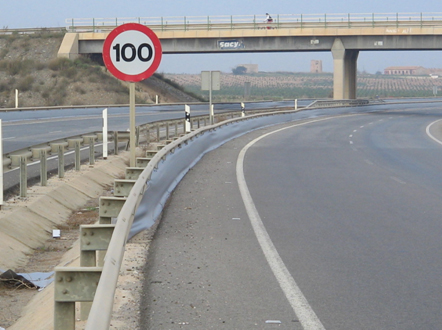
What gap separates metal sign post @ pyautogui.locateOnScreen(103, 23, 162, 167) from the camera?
10961 mm

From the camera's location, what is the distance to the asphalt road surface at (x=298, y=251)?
6414 mm

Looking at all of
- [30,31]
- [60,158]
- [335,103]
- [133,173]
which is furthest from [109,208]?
[30,31]

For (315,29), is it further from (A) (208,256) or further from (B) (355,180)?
(A) (208,256)

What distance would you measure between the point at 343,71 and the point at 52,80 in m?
28.2

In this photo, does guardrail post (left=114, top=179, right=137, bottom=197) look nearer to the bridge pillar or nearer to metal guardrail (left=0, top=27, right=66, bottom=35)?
the bridge pillar

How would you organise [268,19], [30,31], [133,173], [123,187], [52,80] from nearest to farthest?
[123,187] < [133,173] < [268,19] < [52,80] < [30,31]

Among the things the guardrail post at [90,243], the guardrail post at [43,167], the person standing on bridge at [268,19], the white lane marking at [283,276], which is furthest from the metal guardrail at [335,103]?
the guardrail post at [90,243]

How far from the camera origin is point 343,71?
7088 centimetres

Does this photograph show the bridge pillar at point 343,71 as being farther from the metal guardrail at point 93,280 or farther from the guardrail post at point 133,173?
the metal guardrail at point 93,280

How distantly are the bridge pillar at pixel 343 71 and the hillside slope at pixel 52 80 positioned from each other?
18.5 metres

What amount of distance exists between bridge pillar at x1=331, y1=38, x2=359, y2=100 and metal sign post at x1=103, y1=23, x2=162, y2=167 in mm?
59703

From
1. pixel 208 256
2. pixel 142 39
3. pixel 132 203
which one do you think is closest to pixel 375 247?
pixel 208 256

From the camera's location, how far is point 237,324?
6.09 metres

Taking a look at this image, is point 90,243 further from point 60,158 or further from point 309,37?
point 309,37
